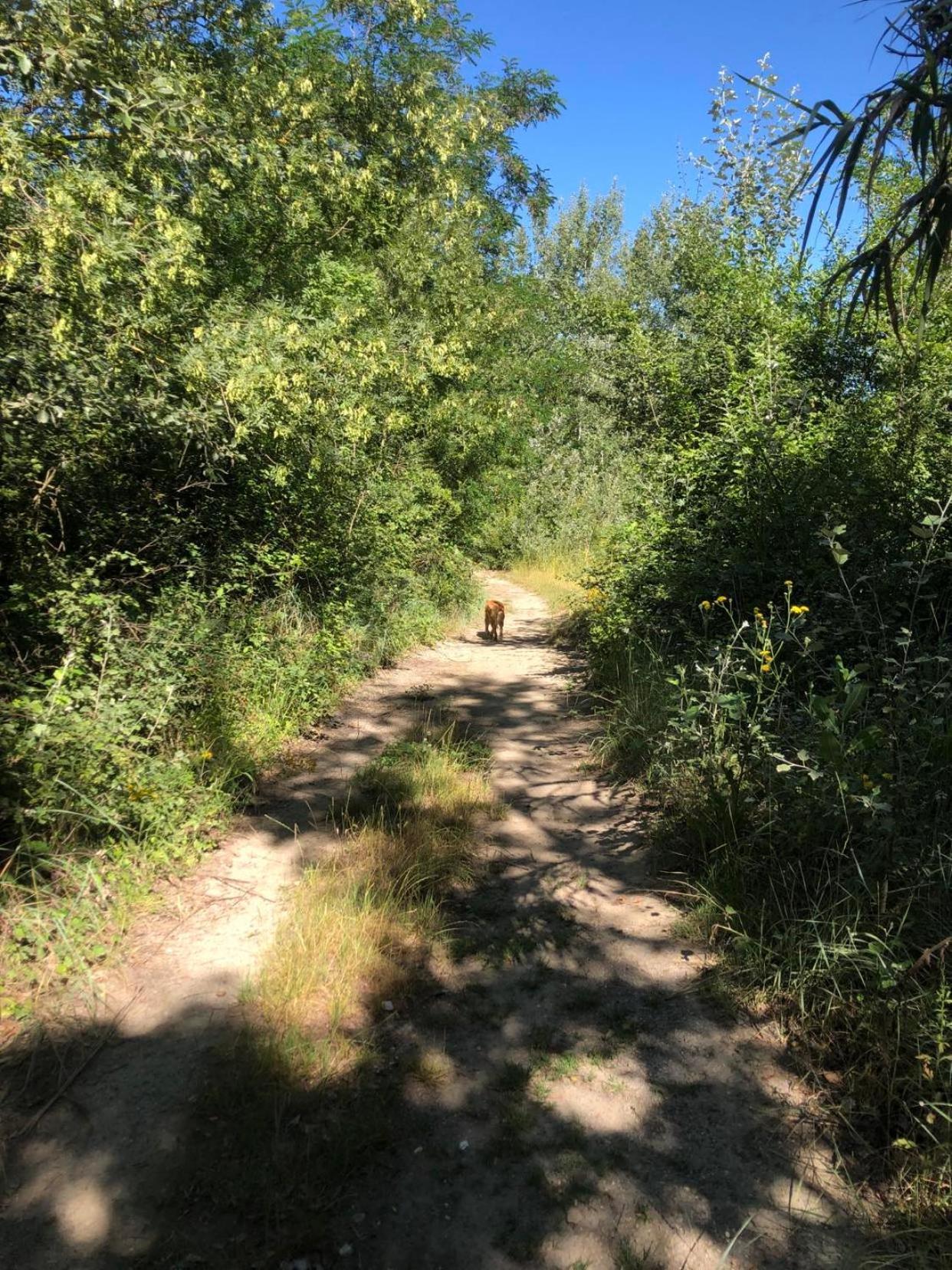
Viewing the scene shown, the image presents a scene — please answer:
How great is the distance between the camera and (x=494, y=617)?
1023cm

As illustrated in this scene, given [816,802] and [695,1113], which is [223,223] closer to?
[816,802]

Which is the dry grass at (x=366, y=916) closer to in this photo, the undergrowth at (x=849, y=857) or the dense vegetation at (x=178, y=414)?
the dense vegetation at (x=178, y=414)

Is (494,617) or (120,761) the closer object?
(120,761)

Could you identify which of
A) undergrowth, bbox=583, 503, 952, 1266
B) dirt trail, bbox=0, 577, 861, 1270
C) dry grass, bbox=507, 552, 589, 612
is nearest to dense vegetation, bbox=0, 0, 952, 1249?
undergrowth, bbox=583, 503, 952, 1266

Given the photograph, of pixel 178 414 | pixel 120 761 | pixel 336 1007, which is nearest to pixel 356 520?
pixel 178 414

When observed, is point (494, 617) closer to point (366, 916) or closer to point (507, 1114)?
point (366, 916)

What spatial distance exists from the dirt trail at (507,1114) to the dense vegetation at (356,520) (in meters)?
0.28

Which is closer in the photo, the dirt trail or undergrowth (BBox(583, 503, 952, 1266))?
the dirt trail

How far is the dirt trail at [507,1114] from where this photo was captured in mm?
2070

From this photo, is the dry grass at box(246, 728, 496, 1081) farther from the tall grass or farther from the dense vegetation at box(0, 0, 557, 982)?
the tall grass

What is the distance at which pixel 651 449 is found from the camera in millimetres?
8594

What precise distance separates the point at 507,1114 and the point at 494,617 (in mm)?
7955

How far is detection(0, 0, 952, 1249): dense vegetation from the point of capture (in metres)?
2.88

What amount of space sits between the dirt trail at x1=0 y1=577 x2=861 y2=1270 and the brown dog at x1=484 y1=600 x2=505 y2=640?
6.27 m
